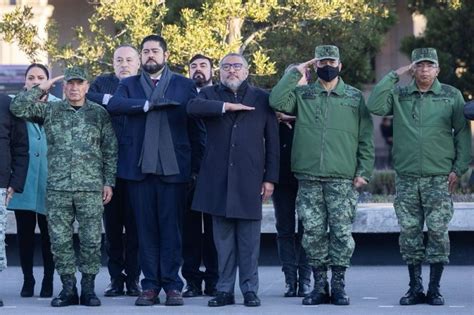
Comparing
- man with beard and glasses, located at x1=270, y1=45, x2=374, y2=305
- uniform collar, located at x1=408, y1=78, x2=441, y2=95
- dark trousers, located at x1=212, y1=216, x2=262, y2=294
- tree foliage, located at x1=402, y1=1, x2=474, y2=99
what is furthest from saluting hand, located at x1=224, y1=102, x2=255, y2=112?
tree foliage, located at x1=402, y1=1, x2=474, y2=99

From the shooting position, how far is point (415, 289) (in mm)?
10203

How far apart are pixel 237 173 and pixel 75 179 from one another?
4.32 ft

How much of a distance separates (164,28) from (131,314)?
24.2 ft

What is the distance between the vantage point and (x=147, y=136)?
10.3 metres

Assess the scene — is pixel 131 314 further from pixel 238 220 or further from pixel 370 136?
pixel 370 136

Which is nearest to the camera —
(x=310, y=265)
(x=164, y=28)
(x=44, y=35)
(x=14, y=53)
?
(x=310, y=265)

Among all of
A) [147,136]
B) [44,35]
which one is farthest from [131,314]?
[44,35]

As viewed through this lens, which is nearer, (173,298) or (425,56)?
(425,56)

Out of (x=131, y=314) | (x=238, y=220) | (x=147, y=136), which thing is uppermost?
(x=147, y=136)

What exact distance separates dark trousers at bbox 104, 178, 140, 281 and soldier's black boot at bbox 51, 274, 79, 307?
0.70m

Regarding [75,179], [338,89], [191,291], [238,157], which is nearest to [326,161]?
[338,89]

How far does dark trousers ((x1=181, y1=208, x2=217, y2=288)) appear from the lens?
36.1 ft

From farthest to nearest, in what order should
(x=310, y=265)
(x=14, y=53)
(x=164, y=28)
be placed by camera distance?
(x=14, y=53), (x=164, y=28), (x=310, y=265)

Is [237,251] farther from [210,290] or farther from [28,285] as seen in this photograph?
[28,285]
